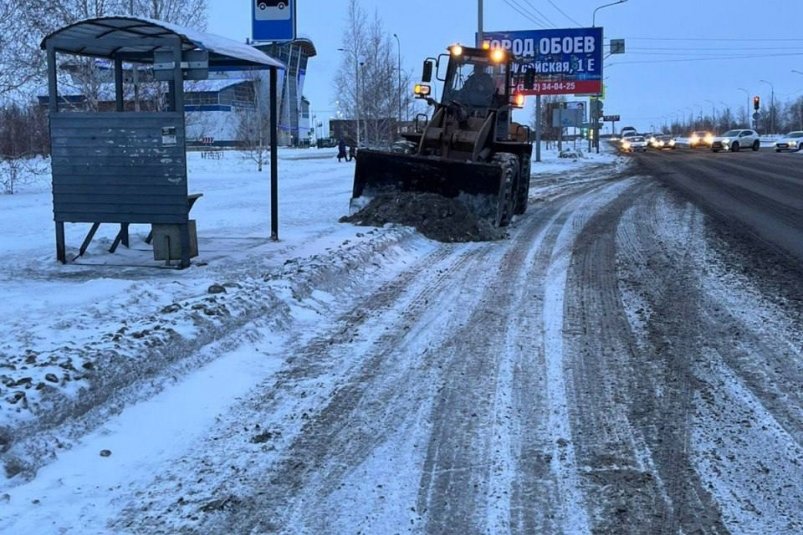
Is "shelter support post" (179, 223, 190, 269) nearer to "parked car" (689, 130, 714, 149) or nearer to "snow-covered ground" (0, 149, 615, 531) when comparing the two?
"snow-covered ground" (0, 149, 615, 531)

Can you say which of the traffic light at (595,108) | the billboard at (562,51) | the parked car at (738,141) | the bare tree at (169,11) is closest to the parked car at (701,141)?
the parked car at (738,141)

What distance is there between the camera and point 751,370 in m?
5.22

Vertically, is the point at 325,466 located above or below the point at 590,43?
below

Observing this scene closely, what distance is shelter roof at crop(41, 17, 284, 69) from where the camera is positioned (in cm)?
812

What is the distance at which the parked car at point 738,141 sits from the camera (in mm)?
54969

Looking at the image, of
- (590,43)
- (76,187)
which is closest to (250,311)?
(76,187)

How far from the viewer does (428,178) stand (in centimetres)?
1250

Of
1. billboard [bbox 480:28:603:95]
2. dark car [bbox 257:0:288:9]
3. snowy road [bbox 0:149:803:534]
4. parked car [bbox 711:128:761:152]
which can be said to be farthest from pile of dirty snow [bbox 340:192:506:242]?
parked car [bbox 711:128:761:152]

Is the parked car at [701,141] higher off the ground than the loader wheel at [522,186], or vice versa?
the parked car at [701,141]

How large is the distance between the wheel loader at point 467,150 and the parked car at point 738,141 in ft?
151

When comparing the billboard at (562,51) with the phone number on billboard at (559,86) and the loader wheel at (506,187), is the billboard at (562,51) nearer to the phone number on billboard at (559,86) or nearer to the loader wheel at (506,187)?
the phone number on billboard at (559,86)

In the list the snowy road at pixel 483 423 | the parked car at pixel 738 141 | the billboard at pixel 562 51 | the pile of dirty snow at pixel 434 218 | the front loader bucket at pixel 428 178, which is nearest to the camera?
the snowy road at pixel 483 423

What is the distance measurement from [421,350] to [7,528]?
3328 mm

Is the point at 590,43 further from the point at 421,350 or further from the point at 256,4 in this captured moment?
the point at 421,350
